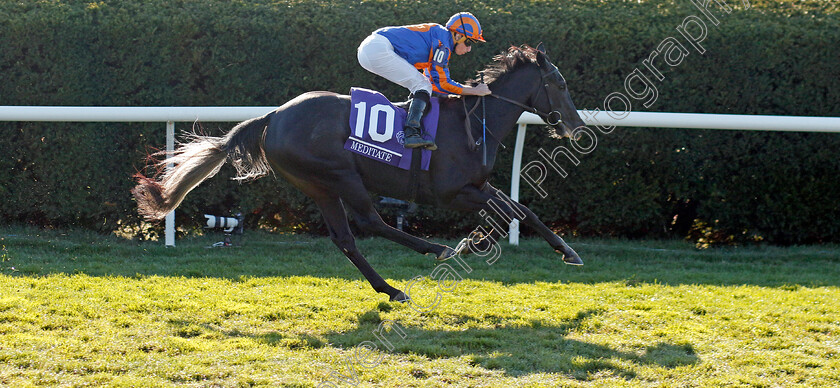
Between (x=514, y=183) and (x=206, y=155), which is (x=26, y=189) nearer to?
(x=206, y=155)

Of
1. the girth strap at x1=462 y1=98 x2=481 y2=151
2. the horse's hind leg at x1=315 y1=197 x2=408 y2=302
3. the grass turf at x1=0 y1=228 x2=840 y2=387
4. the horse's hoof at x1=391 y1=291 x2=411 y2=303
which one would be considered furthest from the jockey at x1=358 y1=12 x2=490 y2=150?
the grass turf at x1=0 y1=228 x2=840 y2=387

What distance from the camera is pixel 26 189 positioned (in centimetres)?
687

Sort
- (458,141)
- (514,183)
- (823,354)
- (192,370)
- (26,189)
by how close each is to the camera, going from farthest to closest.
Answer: (26,189) → (514,183) → (458,141) → (823,354) → (192,370)

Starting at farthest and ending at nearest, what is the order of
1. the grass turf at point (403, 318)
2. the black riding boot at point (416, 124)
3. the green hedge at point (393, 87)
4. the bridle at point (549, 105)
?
the green hedge at point (393, 87), the bridle at point (549, 105), the black riding boot at point (416, 124), the grass turf at point (403, 318)

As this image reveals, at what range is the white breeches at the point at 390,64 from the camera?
488cm

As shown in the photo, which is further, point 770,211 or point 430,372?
point 770,211

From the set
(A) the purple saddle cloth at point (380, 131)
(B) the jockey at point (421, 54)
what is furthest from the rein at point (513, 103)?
(A) the purple saddle cloth at point (380, 131)

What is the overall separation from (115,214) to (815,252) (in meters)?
5.87

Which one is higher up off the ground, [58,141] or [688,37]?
[688,37]

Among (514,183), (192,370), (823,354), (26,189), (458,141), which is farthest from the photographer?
(26,189)

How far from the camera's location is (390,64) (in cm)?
491

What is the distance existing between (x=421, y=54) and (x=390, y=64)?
20 cm

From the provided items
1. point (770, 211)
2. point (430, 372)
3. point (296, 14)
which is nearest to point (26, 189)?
point (296, 14)

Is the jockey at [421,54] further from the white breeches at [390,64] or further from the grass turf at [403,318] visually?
the grass turf at [403,318]
